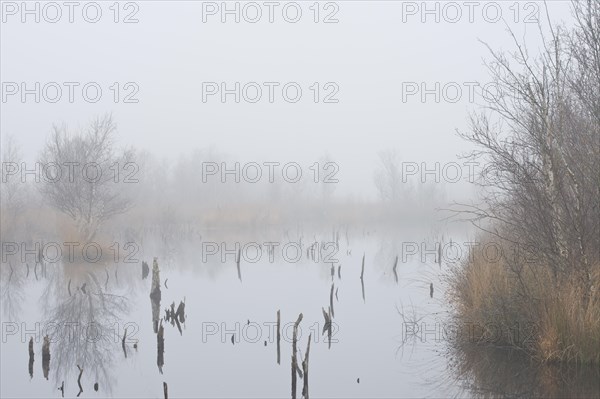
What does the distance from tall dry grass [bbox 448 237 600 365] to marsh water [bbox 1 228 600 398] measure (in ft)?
1.00

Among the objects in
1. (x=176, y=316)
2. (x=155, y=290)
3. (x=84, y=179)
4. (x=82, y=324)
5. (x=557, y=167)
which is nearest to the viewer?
(x=557, y=167)

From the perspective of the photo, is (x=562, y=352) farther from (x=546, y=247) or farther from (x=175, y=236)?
(x=175, y=236)

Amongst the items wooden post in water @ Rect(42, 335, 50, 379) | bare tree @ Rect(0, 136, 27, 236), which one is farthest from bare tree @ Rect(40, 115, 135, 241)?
wooden post in water @ Rect(42, 335, 50, 379)

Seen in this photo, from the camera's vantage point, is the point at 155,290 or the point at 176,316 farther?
the point at 155,290

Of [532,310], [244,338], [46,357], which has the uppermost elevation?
[532,310]

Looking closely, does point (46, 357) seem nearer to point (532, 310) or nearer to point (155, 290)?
point (155, 290)

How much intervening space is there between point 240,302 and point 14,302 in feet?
21.1

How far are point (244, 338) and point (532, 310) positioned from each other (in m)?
5.93

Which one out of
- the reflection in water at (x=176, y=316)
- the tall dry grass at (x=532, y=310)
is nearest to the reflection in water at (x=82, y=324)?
the reflection in water at (x=176, y=316)

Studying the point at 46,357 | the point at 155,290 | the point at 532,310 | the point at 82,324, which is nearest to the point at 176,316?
the point at 82,324

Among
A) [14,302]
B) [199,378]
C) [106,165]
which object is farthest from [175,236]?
[199,378]

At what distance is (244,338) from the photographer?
12.9 metres

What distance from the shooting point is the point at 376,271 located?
79.4ft

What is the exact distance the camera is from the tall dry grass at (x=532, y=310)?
835cm
